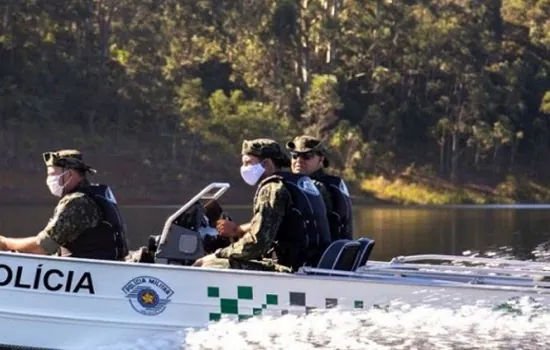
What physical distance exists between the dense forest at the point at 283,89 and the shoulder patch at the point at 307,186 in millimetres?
42783

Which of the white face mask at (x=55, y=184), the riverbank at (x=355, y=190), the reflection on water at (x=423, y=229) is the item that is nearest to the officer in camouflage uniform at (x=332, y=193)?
the white face mask at (x=55, y=184)

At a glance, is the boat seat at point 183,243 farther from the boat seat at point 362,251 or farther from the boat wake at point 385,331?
the boat seat at point 362,251

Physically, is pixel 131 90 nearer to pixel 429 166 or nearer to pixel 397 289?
pixel 429 166

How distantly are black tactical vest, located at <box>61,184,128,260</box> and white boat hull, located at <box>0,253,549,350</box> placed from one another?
34cm

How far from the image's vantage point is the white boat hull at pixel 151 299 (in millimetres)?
8969

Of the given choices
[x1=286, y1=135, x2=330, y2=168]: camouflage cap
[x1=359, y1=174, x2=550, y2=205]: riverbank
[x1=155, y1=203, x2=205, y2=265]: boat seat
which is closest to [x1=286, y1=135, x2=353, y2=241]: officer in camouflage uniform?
[x1=286, y1=135, x2=330, y2=168]: camouflage cap

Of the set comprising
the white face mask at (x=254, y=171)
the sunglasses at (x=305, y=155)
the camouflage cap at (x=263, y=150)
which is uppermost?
the camouflage cap at (x=263, y=150)

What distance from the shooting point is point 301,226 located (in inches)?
366

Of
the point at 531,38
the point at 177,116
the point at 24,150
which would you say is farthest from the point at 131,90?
the point at 531,38

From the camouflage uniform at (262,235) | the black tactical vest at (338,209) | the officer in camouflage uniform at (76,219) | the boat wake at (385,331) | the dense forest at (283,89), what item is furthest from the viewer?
the dense forest at (283,89)

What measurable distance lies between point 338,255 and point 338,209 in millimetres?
913

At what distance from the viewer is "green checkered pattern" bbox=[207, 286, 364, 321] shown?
29.6 ft

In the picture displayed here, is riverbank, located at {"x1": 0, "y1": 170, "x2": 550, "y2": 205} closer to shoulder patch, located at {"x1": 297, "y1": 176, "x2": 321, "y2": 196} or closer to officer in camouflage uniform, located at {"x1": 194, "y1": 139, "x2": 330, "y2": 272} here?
officer in camouflage uniform, located at {"x1": 194, "y1": 139, "x2": 330, "y2": 272}

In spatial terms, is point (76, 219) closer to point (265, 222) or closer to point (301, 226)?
point (265, 222)
